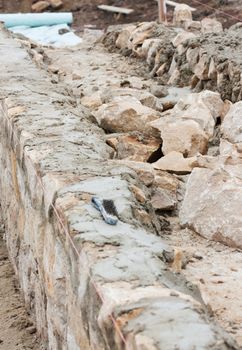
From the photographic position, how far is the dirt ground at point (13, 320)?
3.97 metres

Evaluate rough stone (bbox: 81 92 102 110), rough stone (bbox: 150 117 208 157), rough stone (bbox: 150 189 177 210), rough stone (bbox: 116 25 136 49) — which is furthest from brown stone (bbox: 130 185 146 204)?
rough stone (bbox: 116 25 136 49)

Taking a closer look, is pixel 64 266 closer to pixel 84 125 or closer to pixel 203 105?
pixel 84 125

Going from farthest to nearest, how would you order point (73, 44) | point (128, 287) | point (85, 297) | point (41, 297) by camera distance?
point (73, 44), point (41, 297), point (85, 297), point (128, 287)

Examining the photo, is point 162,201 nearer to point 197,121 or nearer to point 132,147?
point 132,147

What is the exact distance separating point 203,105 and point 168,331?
12.6 feet

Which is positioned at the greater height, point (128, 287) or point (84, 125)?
point (128, 287)

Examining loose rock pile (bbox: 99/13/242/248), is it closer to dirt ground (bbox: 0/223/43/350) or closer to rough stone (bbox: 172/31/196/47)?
rough stone (bbox: 172/31/196/47)

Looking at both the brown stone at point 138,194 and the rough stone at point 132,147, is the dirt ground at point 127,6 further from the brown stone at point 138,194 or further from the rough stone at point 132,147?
the brown stone at point 138,194

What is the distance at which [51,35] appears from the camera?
42.0 feet

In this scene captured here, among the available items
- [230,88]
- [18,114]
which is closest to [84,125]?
[18,114]

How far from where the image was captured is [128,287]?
8.43 ft

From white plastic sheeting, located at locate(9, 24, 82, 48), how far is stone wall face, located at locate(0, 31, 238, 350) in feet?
22.3

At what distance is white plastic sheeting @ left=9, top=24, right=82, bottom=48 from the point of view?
12078 mm

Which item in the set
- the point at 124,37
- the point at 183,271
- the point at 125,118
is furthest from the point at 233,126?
the point at 124,37
